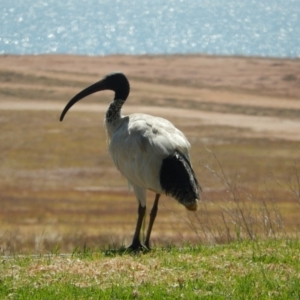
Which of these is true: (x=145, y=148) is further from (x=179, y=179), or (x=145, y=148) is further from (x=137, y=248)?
(x=137, y=248)

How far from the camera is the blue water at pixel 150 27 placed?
360ft

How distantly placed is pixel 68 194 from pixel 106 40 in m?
99.7

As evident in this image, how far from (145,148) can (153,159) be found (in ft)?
0.51

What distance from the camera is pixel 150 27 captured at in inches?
5615

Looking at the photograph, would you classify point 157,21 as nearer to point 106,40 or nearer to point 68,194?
point 106,40

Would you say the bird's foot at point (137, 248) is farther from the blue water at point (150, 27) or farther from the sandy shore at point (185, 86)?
the blue water at point (150, 27)

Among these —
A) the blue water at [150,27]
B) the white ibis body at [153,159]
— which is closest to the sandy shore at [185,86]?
the white ibis body at [153,159]

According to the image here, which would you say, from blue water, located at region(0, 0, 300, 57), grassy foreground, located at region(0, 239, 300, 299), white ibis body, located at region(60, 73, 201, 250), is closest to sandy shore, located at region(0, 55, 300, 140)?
white ibis body, located at region(60, 73, 201, 250)

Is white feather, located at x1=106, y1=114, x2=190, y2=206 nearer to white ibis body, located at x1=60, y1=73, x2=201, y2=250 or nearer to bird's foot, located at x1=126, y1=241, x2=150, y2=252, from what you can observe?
white ibis body, located at x1=60, y1=73, x2=201, y2=250

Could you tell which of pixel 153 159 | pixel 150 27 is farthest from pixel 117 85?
pixel 150 27

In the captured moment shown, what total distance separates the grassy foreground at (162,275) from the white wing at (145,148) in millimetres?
1012

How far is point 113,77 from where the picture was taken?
11.1 metres

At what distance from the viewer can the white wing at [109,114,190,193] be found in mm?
9844

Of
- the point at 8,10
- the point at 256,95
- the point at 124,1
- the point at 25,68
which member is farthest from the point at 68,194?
the point at 124,1
